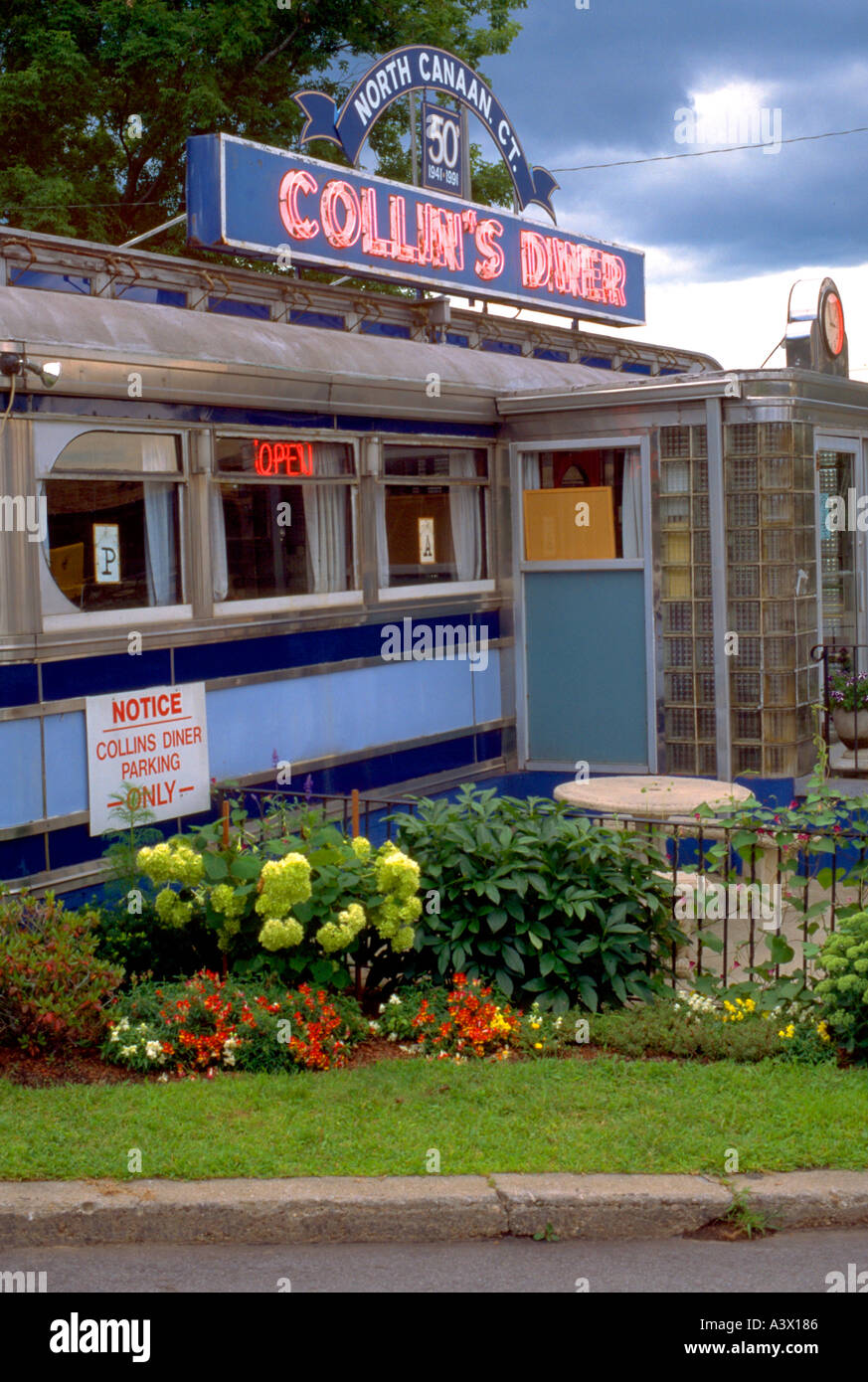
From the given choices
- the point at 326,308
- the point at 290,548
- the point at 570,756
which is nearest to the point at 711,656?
the point at 570,756

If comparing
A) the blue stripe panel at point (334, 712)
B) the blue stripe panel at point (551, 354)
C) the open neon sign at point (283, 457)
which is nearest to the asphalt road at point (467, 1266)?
the blue stripe panel at point (334, 712)

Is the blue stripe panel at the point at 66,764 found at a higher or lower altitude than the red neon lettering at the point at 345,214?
lower

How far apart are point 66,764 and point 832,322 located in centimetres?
779

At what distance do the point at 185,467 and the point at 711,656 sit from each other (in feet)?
13.2

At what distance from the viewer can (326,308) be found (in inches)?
431

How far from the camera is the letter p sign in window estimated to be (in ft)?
24.9

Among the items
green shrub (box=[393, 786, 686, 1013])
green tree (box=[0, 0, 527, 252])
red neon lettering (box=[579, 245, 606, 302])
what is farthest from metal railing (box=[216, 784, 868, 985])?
green tree (box=[0, 0, 527, 252])

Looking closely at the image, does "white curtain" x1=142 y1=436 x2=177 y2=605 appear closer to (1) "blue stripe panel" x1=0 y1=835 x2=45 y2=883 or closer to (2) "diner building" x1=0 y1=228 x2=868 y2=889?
(2) "diner building" x1=0 y1=228 x2=868 y2=889

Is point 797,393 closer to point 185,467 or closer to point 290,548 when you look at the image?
point 290,548

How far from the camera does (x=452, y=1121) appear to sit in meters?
5.18

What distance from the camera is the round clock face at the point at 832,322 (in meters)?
11.9

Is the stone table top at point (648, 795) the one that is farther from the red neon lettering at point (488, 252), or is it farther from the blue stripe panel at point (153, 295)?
the red neon lettering at point (488, 252)

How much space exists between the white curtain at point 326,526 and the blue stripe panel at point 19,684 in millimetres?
2432

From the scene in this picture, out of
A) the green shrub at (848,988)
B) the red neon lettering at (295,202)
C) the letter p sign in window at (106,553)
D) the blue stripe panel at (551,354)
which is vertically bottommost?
the green shrub at (848,988)
